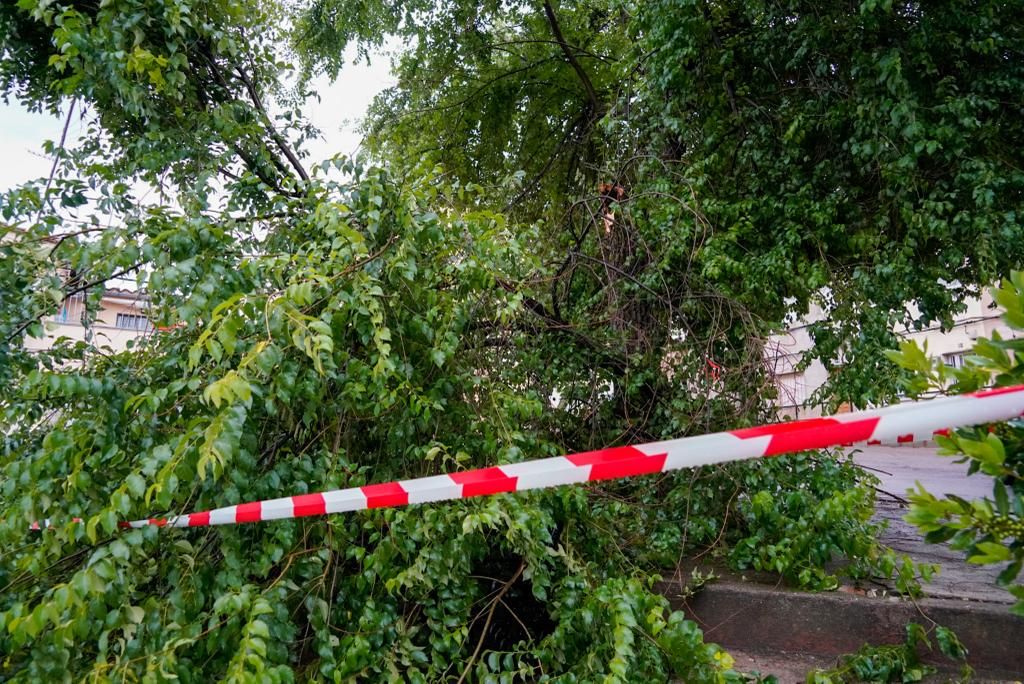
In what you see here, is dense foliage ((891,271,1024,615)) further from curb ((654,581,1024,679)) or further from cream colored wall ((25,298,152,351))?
cream colored wall ((25,298,152,351))

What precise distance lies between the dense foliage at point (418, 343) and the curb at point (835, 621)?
0.17 m

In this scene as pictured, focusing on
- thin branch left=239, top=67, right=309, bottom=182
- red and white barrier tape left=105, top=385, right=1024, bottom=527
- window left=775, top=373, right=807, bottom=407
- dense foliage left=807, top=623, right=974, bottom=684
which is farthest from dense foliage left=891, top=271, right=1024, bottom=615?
thin branch left=239, top=67, right=309, bottom=182

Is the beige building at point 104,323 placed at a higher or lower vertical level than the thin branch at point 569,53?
lower

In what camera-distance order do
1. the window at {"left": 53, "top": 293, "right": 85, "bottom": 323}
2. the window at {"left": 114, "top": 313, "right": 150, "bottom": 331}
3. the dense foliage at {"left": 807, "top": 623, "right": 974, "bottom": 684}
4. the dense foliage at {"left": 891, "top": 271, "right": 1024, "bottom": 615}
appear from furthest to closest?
the window at {"left": 114, "top": 313, "right": 150, "bottom": 331}
the window at {"left": 53, "top": 293, "right": 85, "bottom": 323}
the dense foliage at {"left": 807, "top": 623, "right": 974, "bottom": 684}
the dense foliage at {"left": 891, "top": 271, "right": 1024, "bottom": 615}

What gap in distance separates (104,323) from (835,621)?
13.3 feet

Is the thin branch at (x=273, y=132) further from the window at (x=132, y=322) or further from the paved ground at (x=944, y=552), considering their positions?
the paved ground at (x=944, y=552)

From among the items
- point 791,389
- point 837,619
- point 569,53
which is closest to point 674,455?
point 837,619

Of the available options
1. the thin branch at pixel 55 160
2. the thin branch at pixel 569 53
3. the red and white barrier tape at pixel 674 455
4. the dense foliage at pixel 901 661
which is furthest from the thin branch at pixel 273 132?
the dense foliage at pixel 901 661

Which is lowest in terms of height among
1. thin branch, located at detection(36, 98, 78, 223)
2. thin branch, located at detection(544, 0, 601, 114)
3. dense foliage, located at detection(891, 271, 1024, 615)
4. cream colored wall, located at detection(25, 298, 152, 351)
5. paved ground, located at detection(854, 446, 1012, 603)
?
paved ground, located at detection(854, 446, 1012, 603)

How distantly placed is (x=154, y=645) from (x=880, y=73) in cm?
485

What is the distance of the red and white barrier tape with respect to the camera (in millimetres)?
1362

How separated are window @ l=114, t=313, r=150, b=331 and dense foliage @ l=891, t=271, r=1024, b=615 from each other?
3.37 m

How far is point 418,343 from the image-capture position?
2779mm

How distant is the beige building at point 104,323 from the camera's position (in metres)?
3.07
